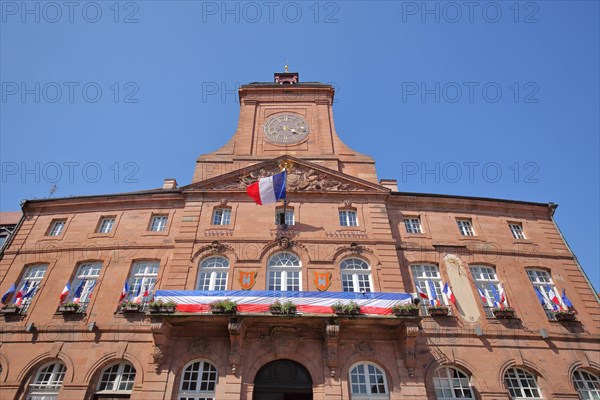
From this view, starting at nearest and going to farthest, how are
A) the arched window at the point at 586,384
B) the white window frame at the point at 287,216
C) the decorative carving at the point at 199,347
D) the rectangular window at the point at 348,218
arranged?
the decorative carving at the point at 199,347, the arched window at the point at 586,384, the white window frame at the point at 287,216, the rectangular window at the point at 348,218

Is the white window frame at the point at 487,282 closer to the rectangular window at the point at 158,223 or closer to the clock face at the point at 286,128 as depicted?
the clock face at the point at 286,128

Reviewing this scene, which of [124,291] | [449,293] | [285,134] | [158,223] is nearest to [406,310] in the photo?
[449,293]

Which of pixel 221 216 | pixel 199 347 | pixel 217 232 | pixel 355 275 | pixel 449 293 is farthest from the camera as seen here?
pixel 221 216

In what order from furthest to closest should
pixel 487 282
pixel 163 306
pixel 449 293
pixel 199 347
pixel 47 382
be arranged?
pixel 487 282, pixel 449 293, pixel 47 382, pixel 199 347, pixel 163 306

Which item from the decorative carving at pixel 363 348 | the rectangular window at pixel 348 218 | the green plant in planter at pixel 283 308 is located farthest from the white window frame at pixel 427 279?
the green plant in planter at pixel 283 308

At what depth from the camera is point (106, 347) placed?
16.9 metres

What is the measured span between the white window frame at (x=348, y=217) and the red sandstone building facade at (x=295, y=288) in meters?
0.09

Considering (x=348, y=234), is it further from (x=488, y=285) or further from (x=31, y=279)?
(x=31, y=279)

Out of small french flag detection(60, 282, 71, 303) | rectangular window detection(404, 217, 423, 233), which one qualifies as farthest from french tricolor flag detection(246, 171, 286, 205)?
small french flag detection(60, 282, 71, 303)

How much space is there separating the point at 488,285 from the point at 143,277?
17532 mm

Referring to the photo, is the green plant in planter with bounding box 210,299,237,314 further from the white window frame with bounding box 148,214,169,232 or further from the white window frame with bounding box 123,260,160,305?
the white window frame with bounding box 148,214,169,232

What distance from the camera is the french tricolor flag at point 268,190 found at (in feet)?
65.0

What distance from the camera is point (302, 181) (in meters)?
22.1

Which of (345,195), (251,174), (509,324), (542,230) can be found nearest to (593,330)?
(509,324)
